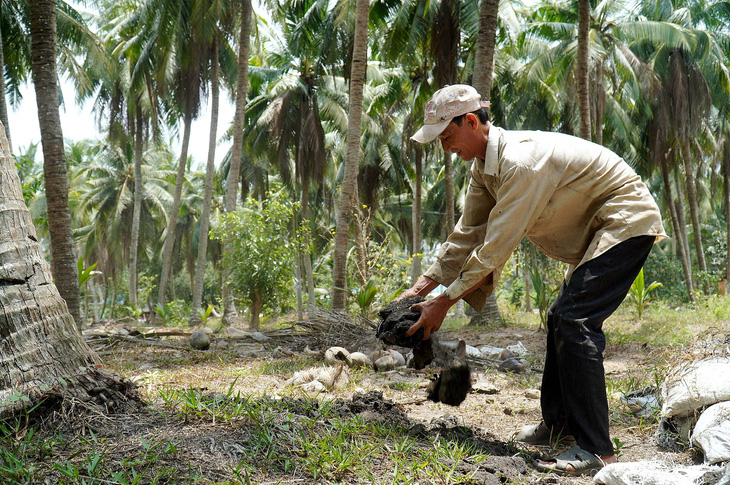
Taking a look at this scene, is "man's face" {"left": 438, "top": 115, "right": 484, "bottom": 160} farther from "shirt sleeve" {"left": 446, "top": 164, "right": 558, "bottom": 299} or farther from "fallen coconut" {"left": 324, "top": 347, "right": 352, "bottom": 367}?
"fallen coconut" {"left": 324, "top": 347, "right": 352, "bottom": 367}

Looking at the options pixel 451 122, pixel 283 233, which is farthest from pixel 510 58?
pixel 451 122

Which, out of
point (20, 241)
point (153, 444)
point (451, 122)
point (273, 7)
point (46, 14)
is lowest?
point (153, 444)

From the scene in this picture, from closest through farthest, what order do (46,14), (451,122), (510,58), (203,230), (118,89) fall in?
(451,122) → (46,14) → (203,230) → (510,58) → (118,89)

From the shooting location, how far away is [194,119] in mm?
20156

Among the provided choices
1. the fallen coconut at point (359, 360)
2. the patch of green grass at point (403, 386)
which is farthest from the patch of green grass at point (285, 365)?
the patch of green grass at point (403, 386)

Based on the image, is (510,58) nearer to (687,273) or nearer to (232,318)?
(687,273)

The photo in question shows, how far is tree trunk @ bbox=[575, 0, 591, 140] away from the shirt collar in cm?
758

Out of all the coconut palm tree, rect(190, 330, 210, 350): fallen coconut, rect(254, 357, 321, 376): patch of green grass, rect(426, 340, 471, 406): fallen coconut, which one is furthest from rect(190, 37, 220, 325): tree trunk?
rect(426, 340, 471, 406): fallen coconut

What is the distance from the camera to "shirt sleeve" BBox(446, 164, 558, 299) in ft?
9.09

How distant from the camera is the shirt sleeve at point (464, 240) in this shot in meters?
3.38

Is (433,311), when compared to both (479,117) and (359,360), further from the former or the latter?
(359,360)

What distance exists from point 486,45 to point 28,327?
26.5 feet

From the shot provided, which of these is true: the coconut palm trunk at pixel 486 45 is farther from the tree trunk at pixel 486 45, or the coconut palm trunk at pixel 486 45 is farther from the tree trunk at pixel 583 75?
the tree trunk at pixel 583 75

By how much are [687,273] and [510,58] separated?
940 cm
